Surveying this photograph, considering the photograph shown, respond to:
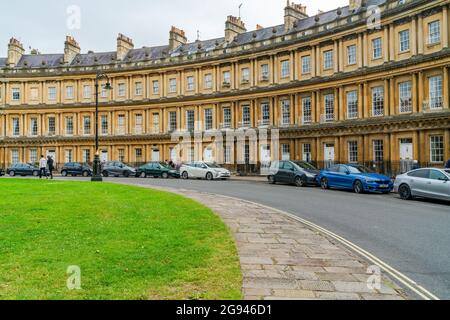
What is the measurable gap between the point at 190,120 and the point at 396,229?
133 feet

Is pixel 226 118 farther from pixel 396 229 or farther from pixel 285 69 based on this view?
pixel 396 229

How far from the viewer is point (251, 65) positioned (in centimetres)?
4391

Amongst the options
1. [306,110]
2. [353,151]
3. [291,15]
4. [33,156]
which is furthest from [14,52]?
[353,151]

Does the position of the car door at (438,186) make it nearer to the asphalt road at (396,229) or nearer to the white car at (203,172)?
the asphalt road at (396,229)

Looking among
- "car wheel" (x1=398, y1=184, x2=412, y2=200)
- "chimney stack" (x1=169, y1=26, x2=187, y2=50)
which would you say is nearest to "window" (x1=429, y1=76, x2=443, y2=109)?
"car wheel" (x1=398, y1=184, x2=412, y2=200)

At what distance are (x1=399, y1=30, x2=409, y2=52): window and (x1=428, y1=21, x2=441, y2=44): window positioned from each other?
6.09ft

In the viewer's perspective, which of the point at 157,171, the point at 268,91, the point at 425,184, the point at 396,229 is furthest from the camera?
the point at 268,91

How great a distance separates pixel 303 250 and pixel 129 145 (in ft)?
155

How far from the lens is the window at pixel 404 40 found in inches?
1257

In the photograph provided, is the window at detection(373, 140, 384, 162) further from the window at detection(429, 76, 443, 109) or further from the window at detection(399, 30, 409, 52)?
the window at detection(399, 30, 409, 52)

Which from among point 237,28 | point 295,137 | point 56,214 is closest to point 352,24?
point 295,137

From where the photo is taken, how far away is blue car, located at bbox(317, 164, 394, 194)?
21188 millimetres

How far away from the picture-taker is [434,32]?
2995 centimetres

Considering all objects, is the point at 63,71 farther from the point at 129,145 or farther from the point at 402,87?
the point at 402,87
